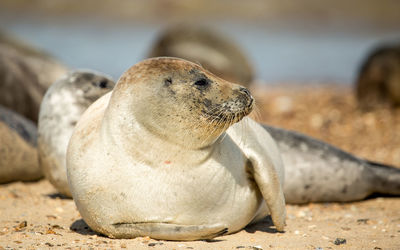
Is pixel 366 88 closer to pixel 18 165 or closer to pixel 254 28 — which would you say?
pixel 18 165

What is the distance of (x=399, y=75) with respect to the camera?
1063 cm

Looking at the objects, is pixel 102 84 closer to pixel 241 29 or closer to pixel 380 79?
pixel 380 79

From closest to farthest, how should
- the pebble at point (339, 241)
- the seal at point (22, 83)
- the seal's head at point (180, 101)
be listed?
the seal's head at point (180, 101)
the pebble at point (339, 241)
the seal at point (22, 83)

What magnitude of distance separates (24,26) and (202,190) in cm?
2763

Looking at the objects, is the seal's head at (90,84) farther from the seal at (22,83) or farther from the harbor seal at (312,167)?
the seal at (22,83)

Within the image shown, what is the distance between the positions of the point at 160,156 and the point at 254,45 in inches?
898

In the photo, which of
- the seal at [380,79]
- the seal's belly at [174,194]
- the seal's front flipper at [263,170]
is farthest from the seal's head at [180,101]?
the seal at [380,79]

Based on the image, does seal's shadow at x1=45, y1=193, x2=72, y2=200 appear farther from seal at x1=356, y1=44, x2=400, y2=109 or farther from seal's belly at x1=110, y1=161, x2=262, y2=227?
seal at x1=356, y1=44, x2=400, y2=109

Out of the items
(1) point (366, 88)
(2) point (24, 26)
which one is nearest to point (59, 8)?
(2) point (24, 26)

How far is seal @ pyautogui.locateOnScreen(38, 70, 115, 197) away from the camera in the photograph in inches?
208

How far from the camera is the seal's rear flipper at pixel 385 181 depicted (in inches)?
228

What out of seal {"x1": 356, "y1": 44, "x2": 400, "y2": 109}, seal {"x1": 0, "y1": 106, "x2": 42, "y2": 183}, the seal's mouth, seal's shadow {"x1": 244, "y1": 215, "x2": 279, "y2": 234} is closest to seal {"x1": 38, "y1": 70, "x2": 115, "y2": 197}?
seal {"x1": 0, "y1": 106, "x2": 42, "y2": 183}

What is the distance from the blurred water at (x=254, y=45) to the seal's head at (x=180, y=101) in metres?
13.5

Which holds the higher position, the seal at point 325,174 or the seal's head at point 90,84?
the seal's head at point 90,84
